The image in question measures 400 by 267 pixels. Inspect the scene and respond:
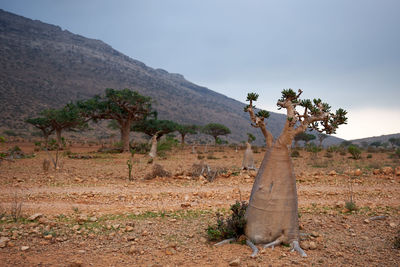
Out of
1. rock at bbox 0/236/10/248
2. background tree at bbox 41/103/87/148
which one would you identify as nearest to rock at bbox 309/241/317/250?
rock at bbox 0/236/10/248

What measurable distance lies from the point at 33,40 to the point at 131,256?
7592 cm

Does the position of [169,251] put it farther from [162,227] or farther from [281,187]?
[281,187]

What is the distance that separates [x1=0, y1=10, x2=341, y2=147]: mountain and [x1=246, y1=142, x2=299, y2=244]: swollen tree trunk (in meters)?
37.0

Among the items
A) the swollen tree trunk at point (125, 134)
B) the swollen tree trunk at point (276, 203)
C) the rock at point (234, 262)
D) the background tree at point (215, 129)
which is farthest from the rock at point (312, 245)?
the background tree at point (215, 129)

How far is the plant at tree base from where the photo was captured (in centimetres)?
376

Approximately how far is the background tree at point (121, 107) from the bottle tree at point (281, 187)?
1815cm

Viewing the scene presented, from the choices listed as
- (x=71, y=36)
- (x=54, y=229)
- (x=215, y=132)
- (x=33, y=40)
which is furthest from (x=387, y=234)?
(x=71, y=36)

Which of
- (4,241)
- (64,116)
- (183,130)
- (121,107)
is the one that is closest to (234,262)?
(4,241)

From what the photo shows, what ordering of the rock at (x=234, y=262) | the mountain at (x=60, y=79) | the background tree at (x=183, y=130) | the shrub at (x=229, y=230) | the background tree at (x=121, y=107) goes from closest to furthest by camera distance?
the rock at (x=234, y=262)
the shrub at (x=229, y=230)
the background tree at (x=121, y=107)
the background tree at (x=183, y=130)
the mountain at (x=60, y=79)

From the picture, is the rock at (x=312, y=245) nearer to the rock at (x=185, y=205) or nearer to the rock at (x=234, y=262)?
the rock at (x=234, y=262)

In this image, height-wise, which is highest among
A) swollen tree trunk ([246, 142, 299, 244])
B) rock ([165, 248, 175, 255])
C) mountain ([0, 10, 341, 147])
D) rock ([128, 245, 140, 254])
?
mountain ([0, 10, 341, 147])

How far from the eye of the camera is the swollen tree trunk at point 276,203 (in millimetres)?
3756

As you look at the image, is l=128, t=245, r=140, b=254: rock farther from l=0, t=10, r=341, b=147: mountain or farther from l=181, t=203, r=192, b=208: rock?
l=0, t=10, r=341, b=147: mountain

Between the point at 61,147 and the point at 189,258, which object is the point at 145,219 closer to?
the point at 189,258
